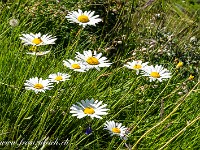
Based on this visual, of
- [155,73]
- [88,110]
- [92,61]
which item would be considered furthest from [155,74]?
[88,110]

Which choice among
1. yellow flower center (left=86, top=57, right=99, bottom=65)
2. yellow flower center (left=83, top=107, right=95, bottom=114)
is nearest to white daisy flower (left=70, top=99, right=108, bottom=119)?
yellow flower center (left=83, top=107, right=95, bottom=114)

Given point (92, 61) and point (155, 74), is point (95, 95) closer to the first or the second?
point (155, 74)

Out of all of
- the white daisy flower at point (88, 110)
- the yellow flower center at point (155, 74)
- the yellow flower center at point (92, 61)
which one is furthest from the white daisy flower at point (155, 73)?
the white daisy flower at point (88, 110)

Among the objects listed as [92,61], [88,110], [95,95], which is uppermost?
[95,95]

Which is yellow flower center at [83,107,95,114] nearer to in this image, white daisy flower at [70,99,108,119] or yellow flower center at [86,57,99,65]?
white daisy flower at [70,99,108,119]

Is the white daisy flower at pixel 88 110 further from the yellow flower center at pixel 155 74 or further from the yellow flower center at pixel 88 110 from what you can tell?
the yellow flower center at pixel 155 74

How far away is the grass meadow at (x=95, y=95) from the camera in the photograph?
6.52ft

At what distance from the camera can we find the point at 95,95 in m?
2.47

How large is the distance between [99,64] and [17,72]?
2.23 feet

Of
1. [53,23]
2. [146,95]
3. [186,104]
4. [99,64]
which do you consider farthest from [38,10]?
[99,64]

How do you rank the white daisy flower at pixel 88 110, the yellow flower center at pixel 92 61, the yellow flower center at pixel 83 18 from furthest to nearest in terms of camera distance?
the yellow flower center at pixel 83 18
the yellow flower center at pixel 92 61
the white daisy flower at pixel 88 110

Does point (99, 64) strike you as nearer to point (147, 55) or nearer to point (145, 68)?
point (145, 68)

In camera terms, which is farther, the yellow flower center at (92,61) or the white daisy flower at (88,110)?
the yellow flower center at (92,61)

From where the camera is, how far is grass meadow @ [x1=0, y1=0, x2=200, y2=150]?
78.2 inches
